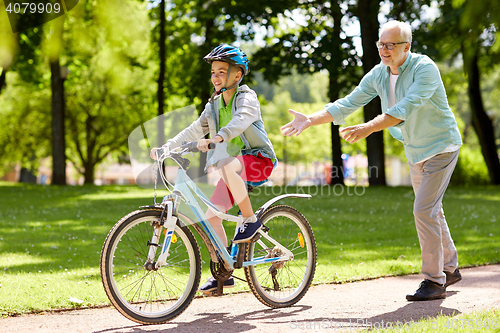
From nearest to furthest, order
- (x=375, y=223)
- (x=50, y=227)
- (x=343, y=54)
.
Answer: (x=50, y=227) → (x=375, y=223) → (x=343, y=54)

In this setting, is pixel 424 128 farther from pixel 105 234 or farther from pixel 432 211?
pixel 105 234

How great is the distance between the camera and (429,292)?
14.6 ft

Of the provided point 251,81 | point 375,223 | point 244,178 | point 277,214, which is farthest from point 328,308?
point 251,81

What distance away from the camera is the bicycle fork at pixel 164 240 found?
3801 mm

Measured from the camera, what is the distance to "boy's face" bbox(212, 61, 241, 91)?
407 cm

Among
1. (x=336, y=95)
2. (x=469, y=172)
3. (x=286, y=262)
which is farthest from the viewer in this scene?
(x=469, y=172)

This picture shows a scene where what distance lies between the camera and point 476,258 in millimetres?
6523

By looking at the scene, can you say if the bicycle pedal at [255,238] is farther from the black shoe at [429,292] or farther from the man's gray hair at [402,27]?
the man's gray hair at [402,27]

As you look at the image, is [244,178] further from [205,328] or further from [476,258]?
[476,258]

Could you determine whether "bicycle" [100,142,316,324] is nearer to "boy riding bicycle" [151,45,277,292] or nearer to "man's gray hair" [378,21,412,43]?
"boy riding bicycle" [151,45,277,292]

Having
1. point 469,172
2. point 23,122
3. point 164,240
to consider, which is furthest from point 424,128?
point 23,122

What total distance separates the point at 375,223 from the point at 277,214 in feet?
19.7

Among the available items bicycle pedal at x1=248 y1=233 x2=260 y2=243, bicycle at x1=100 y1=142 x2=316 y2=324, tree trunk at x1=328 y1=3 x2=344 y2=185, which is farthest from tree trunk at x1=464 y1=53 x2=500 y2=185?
bicycle at x1=100 y1=142 x2=316 y2=324

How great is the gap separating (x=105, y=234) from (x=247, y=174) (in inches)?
199
